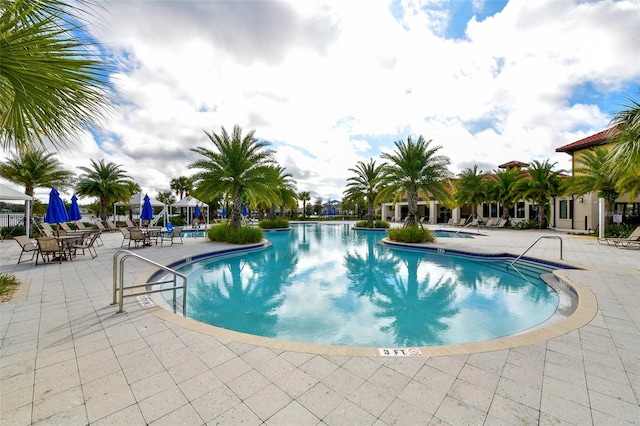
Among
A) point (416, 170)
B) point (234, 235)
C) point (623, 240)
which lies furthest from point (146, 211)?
point (623, 240)

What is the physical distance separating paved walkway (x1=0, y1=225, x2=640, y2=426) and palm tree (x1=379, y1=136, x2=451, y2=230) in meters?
12.1

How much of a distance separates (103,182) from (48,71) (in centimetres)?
2301

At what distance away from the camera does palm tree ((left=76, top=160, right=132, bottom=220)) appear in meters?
20.2

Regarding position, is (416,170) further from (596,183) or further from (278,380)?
(278,380)

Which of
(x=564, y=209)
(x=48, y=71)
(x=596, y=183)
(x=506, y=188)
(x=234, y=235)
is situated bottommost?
(x=234, y=235)

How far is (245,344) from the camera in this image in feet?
11.1

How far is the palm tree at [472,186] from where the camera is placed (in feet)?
88.0

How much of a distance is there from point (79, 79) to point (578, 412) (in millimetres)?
5396

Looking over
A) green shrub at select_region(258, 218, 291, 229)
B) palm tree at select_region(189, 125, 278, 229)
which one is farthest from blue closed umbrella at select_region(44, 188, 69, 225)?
green shrub at select_region(258, 218, 291, 229)

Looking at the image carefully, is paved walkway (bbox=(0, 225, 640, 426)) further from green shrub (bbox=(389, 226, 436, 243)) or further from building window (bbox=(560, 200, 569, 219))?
building window (bbox=(560, 200, 569, 219))

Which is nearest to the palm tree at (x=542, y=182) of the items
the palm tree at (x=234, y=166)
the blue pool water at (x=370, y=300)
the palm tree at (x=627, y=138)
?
the blue pool water at (x=370, y=300)

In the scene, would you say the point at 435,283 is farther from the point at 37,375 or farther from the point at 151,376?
the point at 37,375

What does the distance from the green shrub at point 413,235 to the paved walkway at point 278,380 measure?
11.0m

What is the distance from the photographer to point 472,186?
1061 inches
